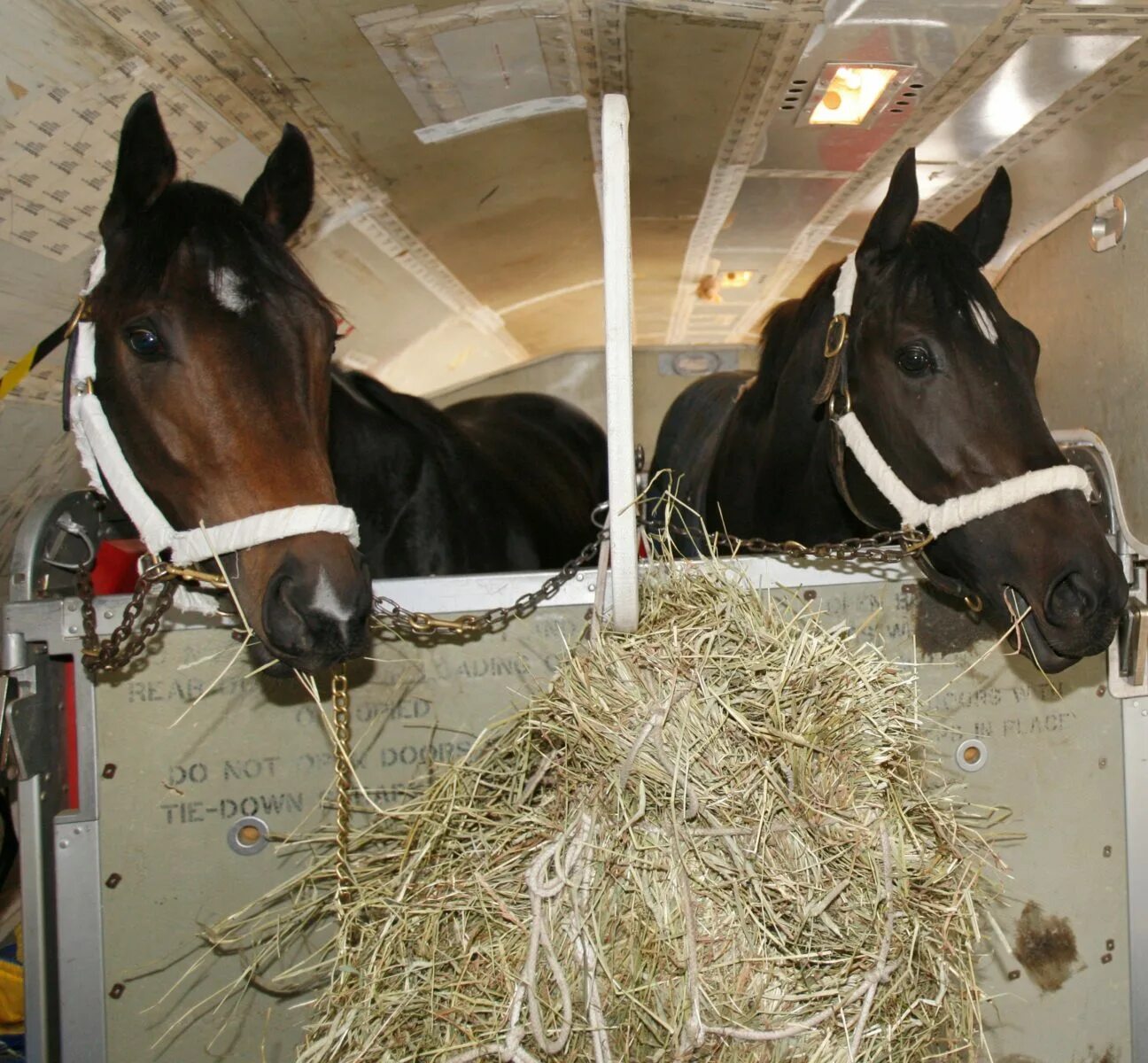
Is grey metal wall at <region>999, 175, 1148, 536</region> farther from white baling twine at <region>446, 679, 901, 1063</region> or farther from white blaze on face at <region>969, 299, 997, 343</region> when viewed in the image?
white baling twine at <region>446, 679, 901, 1063</region>

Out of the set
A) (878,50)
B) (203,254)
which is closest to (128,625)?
(203,254)

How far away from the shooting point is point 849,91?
262cm

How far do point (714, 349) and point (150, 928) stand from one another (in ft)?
11.9

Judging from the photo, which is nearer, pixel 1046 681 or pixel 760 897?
pixel 760 897

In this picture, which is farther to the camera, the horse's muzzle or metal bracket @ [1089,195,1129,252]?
metal bracket @ [1089,195,1129,252]

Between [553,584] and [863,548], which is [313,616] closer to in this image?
[553,584]

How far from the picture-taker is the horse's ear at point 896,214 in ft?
6.07

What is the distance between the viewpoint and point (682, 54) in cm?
238

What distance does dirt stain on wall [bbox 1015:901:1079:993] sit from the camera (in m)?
1.86

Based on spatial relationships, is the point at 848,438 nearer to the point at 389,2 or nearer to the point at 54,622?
the point at 389,2

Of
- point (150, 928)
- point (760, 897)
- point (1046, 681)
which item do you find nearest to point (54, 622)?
point (150, 928)

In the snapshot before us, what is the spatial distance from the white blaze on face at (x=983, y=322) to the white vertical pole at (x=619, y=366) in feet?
2.82

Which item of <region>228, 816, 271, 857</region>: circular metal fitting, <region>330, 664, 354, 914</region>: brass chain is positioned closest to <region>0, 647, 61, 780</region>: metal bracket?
<region>228, 816, 271, 857</region>: circular metal fitting

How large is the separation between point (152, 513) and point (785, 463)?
1.49m
